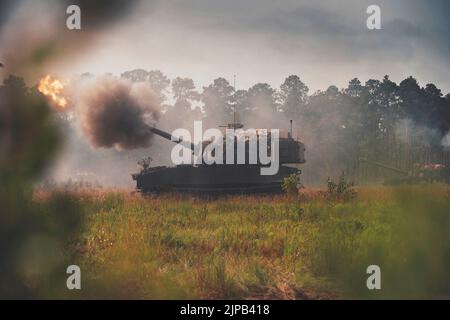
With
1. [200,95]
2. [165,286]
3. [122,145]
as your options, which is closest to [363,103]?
[200,95]

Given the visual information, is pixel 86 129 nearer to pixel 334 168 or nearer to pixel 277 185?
pixel 277 185

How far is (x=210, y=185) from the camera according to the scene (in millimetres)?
19891

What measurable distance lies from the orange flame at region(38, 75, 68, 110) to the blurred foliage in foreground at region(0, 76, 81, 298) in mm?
2705

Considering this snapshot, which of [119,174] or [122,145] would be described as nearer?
[122,145]

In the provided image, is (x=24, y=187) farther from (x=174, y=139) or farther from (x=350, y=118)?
(x=350, y=118)

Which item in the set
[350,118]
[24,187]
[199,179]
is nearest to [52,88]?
[24,187]

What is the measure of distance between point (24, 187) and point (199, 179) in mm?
13218

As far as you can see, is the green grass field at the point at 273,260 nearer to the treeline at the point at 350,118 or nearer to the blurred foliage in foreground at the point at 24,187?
the blurred foliage in foreground at the point at 24,187

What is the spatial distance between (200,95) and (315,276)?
182ft

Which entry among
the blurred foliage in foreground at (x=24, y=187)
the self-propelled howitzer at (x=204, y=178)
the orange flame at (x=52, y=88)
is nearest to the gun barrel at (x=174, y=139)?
the self-propelled howitzer at (x=204, y=178)

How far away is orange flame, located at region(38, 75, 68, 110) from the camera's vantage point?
9.49 meters

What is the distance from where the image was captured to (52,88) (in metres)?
9.73

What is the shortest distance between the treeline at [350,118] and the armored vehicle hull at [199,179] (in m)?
16.9

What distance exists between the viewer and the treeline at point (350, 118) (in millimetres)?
41500
